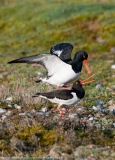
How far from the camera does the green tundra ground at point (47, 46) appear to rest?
10656mm

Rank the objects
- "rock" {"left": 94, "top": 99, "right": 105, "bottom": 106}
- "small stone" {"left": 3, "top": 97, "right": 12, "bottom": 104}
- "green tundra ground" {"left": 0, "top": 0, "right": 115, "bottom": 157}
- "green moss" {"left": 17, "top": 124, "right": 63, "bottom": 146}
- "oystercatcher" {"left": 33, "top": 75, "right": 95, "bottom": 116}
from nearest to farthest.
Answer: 1. "green moss" {"left": 17, "top": 124, "right": 63, "bottom": 146}
2. "green tundra ground" {"left": 0, "top": 0, "right": 115, "bottom": 157}
3. "oystercatcher" {"left": 33, "top": 75, "right": 95, "bottom": 116}
4. "small stone" {"left": 3, "top": 97, "right": 12, "bottom": 104}
5. "rock" {"left": 94, "top": 99, "right": 105, "bottom": 106}

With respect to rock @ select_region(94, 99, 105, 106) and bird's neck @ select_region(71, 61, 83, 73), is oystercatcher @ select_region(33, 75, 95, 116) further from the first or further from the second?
rock @ select_region(94, 99, 105, 106)

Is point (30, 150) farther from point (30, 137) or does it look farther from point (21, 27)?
point (21, 27)

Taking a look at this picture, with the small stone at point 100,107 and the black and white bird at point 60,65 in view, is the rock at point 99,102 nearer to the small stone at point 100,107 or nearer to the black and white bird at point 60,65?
the small stone at point 100,107

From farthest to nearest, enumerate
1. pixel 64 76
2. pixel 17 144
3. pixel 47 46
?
pixel 47 46 < pixel 64 76 < pixel 17 144

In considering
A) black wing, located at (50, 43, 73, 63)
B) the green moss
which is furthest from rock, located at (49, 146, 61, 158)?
black wing, located at (50, 43, 73, 63)

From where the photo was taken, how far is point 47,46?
30.1 metres

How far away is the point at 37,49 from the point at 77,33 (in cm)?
375

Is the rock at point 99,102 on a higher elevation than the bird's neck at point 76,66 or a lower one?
lower

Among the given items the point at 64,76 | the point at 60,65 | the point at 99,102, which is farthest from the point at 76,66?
the point at 99,102

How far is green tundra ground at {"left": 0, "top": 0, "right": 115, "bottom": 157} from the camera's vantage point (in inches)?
420

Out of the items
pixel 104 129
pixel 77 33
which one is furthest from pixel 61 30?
pixel 104 129

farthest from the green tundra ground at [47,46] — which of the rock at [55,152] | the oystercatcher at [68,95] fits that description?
the oystercatcher at [68,95]

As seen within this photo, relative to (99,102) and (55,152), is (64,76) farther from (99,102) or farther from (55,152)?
(55,152)
